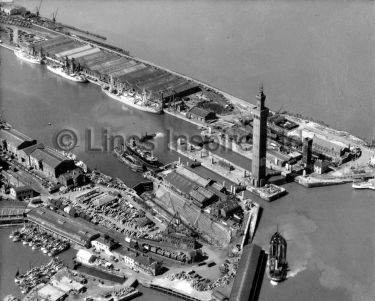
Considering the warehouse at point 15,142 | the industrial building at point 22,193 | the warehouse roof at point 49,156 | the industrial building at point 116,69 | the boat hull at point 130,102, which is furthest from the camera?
the industrial building at point 116,69

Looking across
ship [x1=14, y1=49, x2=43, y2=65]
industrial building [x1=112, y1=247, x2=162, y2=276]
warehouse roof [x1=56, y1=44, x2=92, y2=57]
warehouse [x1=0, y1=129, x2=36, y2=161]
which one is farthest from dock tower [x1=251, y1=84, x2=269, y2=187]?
ship [x1=14, y1=49, x2=43, y2=65]

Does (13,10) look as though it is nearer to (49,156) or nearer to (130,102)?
(130,102)

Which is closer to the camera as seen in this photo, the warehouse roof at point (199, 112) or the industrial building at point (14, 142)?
the industrial building at point (14, 142)

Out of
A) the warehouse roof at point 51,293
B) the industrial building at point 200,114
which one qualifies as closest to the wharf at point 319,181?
the industrial building at point 200,114

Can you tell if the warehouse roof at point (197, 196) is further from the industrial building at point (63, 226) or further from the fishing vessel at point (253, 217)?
the industrial building at point (63, 226)

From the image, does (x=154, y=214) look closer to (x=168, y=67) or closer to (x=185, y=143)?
(x=185, y=143)
